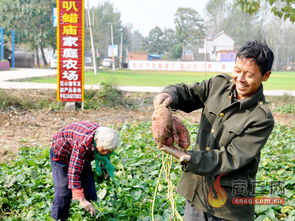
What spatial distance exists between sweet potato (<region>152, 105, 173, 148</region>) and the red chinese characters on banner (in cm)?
835

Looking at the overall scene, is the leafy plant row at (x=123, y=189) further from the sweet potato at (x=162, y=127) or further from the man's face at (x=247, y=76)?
the man's face at (x=247, y=76)

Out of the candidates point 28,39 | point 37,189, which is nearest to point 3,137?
point 37,189

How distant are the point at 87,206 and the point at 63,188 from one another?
0.33 metres

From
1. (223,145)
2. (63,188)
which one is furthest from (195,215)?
(63,188)

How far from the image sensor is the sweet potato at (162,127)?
2.01m

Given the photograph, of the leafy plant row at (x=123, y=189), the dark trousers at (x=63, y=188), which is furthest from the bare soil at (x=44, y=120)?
the dark trousers at (x=63, y=188)

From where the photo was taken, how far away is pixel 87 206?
3.08 meters

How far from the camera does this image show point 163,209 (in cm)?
358

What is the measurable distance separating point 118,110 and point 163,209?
26.0ft

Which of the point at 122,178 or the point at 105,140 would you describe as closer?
the point at 105,140

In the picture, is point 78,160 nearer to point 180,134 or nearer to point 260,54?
point 180,134

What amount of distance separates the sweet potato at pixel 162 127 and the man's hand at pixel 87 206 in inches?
52.6

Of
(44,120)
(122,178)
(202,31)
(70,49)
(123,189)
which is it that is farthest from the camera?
(202,31)

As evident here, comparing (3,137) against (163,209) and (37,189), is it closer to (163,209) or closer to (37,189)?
(37,189)
